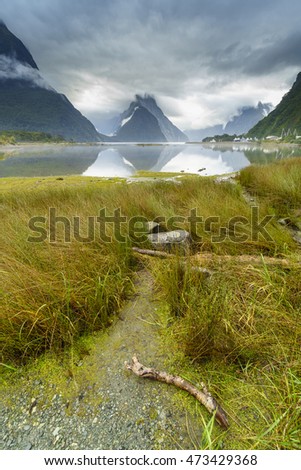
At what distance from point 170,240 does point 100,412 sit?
82.3 inches

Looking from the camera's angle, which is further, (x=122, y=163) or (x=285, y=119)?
(x=285, y=119)

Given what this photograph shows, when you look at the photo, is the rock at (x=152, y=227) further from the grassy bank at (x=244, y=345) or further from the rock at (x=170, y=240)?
the grassy bank at (x=244, y=345)

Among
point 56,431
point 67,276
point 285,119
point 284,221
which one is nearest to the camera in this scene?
point 56,431

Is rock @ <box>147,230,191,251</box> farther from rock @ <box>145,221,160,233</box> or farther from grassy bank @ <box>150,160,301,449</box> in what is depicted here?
grassy bank @ <box>150,160,301,449</box>

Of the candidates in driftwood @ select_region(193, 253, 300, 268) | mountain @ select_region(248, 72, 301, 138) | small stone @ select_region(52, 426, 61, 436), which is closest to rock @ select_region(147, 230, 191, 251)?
driftwood @ select_region(193, 253, 300, 268)

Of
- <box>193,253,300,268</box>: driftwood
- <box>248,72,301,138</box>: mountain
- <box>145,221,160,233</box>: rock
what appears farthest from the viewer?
<box>248,72,301,138</box>: mountain

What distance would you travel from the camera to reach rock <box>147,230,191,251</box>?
10.0 feet

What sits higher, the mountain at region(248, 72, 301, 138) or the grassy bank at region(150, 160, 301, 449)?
the mountain at region(248, 72, 301, 138)

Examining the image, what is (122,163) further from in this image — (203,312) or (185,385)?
(185,385)

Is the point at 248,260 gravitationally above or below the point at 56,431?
above

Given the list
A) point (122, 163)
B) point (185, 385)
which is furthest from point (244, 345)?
point (122, 163)

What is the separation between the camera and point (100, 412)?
134cm

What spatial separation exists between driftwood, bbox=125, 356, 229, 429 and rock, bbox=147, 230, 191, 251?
64.9 inches
